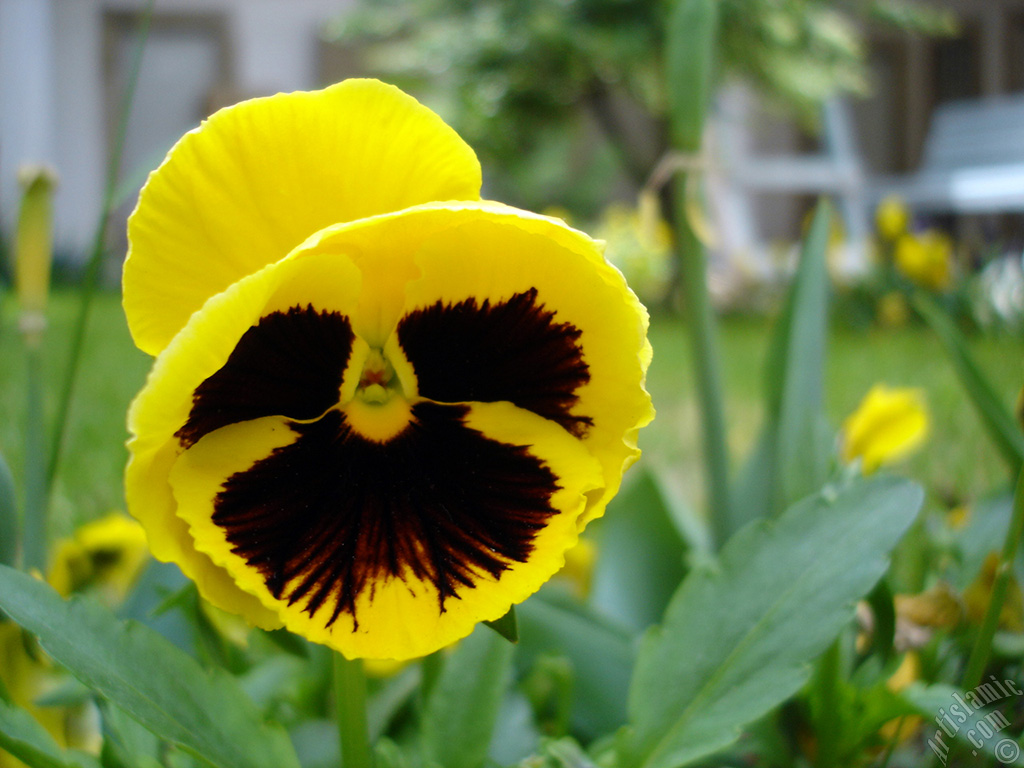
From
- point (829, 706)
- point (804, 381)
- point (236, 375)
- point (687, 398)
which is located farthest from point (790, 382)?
point (687, 398)

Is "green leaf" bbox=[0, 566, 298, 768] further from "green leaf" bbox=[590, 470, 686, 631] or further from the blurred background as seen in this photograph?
"green leaf" bbox=[590, 470, 686, 631]

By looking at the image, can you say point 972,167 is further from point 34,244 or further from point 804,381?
point 34,244

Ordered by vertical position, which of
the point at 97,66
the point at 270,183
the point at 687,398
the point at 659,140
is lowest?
the point at 97,66

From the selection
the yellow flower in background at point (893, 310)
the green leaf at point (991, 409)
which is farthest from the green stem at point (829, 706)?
the yellow flower in background at point (893, 310)

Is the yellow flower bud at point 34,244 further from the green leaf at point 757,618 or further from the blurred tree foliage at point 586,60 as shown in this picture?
the blurred tree foliage at point 586,60

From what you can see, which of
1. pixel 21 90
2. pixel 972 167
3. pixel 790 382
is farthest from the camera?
pixel 972 167

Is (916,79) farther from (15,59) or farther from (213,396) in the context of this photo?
(213,396)

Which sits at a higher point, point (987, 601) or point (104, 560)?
point (987, 601)

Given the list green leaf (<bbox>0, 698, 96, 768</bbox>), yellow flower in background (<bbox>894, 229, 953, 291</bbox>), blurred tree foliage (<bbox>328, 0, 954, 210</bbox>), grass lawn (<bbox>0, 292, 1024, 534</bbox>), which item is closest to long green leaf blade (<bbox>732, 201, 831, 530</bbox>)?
grass lawn (<bbox>0, 292, 1024, 534</bbox>)

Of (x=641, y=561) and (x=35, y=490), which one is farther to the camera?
(x=641, y=561)
